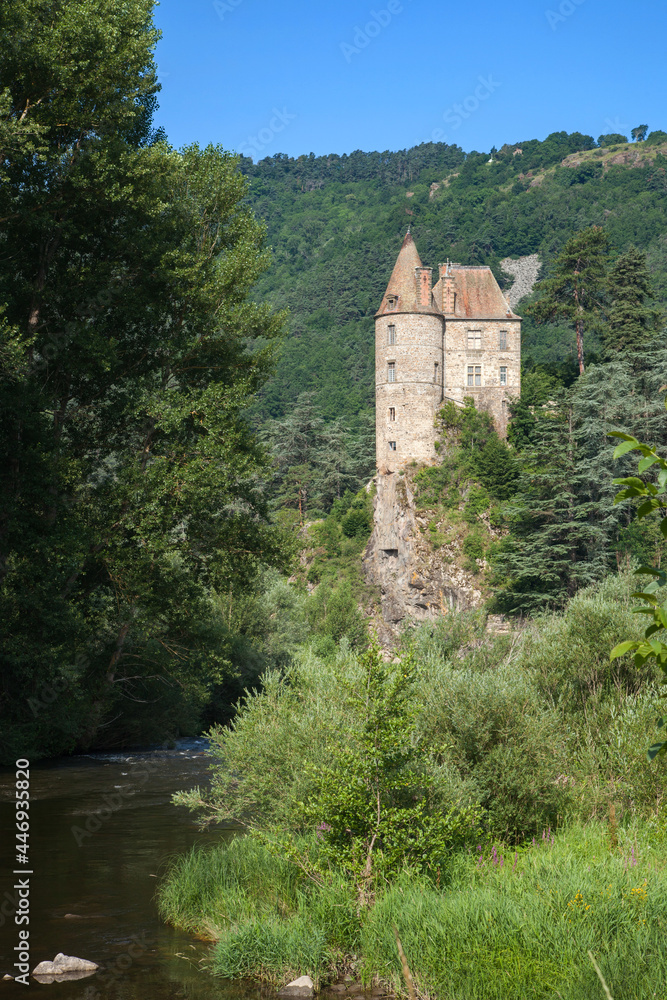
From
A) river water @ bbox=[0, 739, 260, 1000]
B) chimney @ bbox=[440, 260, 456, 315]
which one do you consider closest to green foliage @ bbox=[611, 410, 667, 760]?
river water @ bbox=[0, 739, 260, 1000]

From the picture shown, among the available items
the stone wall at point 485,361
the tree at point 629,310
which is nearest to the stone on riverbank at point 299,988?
the tree at point 629,310

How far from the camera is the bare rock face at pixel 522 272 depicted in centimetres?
13088

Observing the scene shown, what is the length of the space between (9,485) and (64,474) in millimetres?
1120

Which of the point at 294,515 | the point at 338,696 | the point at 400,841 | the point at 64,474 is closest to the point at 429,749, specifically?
the point at 400,841

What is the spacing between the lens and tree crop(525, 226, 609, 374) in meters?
62.0

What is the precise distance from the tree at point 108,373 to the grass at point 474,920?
9825 millimetres

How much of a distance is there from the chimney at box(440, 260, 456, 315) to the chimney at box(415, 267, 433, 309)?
6.70 ft

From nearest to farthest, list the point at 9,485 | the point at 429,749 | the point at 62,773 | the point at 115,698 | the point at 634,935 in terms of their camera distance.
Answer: the point at 634,935 < the point at 429,749 < the point at 9,485 < the point at 62,773 < the point at 115,698

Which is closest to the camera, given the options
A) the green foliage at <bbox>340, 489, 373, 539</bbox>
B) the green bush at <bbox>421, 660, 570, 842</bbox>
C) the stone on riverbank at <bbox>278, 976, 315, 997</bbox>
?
the stone on riverbank at <bbox>278, 976, 315, 997</bbox>

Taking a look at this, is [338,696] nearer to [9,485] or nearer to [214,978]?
[214,978]

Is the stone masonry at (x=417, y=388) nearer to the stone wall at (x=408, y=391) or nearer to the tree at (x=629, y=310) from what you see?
the stone wall at (x=408, y=391)

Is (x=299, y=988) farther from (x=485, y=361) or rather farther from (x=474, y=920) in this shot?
(x=485, y=361)

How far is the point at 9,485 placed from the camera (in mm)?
19266

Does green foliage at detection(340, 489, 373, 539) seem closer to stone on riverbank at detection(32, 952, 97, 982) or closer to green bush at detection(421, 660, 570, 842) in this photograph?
green bush at detection(421, 660, 570, 842)
